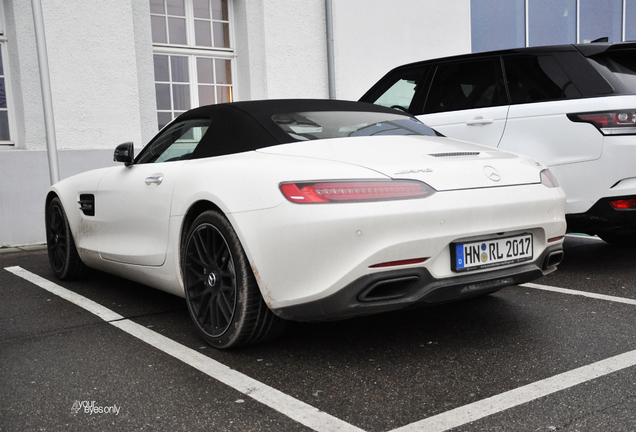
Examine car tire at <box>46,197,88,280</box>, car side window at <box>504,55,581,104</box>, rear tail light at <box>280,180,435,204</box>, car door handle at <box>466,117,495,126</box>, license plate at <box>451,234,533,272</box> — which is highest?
car side window at <box>504,55,581,104</box>

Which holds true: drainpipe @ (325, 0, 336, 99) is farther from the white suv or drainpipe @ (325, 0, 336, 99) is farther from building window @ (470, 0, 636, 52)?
the white suv

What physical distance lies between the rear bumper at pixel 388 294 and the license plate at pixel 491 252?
6 centimetres

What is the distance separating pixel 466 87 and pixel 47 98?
16.3 ft

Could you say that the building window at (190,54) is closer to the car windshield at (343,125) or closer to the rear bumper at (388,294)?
the car windshield at (343,125)

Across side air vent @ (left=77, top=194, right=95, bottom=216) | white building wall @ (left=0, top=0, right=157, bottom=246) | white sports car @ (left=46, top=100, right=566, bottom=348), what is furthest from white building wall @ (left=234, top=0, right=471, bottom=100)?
white sports car @ (left=46, top=100, right=566, bottom=348)

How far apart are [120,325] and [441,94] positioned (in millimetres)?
3569

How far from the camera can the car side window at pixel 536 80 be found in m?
4.87

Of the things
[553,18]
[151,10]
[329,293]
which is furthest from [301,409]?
[553,18]

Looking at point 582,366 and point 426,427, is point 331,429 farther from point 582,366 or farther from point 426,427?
point 582,366

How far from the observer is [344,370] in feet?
9.63

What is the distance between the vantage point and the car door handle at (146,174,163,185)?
3.72m

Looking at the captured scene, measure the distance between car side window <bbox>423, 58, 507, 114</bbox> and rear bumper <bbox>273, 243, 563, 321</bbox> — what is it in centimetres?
282

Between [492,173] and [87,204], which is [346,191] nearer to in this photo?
[492,173]

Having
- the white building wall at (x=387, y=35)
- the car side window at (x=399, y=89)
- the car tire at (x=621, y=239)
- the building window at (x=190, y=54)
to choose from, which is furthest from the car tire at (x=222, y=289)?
the white building wall at (x=387, y=35)
